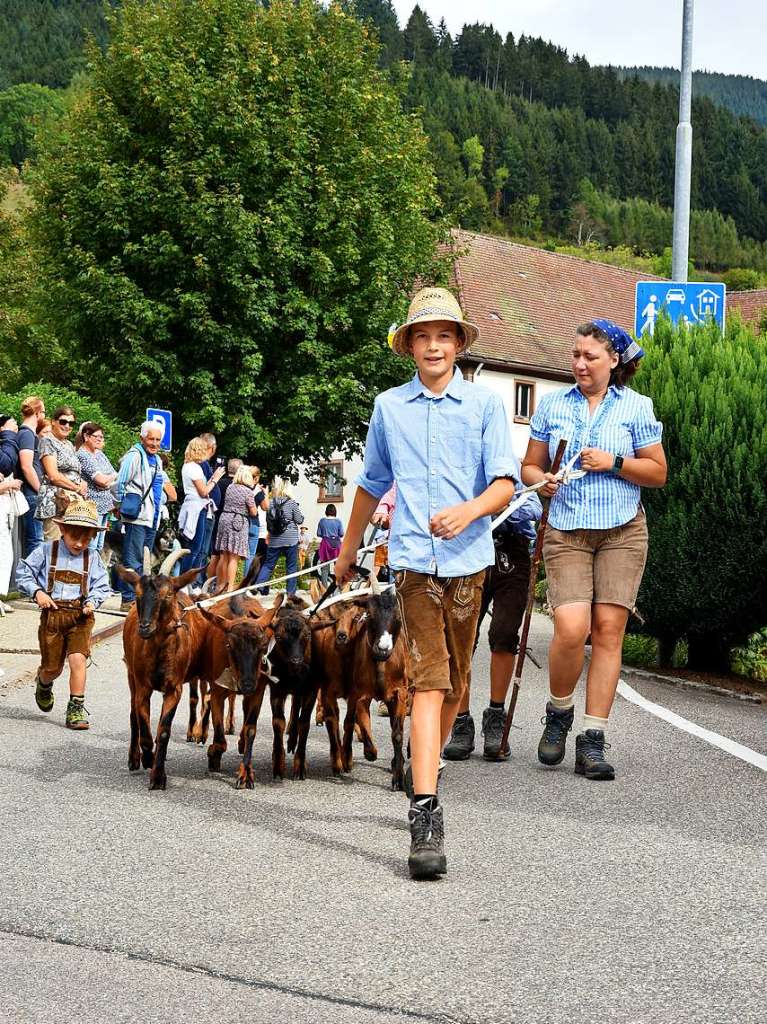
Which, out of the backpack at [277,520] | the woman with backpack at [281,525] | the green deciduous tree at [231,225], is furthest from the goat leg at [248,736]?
the green deciduous tree at [231,225]

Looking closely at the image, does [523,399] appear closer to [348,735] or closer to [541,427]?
[541,427]

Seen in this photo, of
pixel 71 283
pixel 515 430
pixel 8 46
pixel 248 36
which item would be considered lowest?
pixel 515 430

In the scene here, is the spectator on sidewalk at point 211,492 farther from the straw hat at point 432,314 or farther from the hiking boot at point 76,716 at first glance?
the straw hat at point 432,314

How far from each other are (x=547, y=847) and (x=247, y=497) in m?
12.6

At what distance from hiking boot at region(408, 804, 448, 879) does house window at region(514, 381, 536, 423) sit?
50263 millimetres

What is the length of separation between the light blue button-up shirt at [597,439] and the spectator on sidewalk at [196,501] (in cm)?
A: 1068

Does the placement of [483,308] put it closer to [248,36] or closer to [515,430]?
[515,430]

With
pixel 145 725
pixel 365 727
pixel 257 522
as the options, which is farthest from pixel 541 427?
pixel 257 522

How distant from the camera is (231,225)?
30562mm

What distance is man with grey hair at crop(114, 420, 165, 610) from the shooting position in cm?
1700

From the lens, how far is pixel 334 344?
33875 mm

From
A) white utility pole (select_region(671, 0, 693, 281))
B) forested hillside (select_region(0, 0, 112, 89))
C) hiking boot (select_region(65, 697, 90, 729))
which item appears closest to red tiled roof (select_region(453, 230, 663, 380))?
white utility pole (select_region(671, 0, 693, 281))

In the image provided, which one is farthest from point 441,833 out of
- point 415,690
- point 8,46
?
point 8,46

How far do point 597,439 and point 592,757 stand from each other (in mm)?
1636
